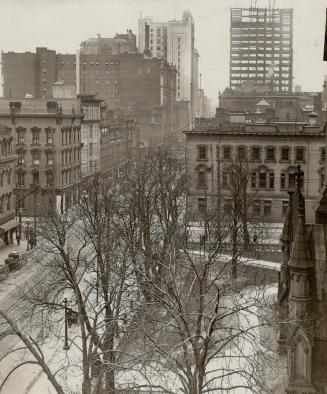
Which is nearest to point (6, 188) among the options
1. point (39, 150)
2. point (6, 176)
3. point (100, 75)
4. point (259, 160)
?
point (6, 176)

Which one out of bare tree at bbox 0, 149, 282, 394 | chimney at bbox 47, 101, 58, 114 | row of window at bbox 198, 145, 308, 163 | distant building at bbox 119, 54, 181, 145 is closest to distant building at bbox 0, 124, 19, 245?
bare tree at bbox 0, 149, 282, 394

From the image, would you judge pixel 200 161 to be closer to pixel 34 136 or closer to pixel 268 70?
pixel 34 136

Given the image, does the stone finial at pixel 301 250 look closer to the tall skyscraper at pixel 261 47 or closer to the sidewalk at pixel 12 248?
the sidewalk at pixel 12 248

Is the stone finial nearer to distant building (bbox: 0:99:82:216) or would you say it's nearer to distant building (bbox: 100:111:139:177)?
distant building (bbox: 0:99:82:216)

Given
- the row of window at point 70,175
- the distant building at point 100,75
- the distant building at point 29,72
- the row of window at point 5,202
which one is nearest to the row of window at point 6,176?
the row of window at point 5,202

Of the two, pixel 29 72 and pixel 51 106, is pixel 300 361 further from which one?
pixel 29 72

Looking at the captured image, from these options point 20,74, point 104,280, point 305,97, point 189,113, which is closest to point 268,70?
point 189,113
